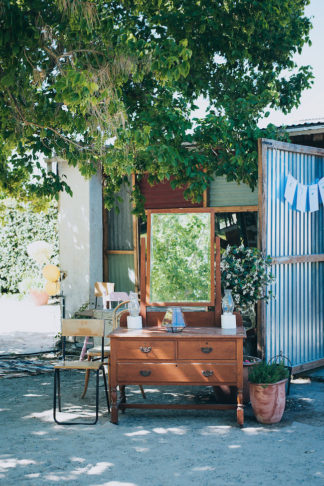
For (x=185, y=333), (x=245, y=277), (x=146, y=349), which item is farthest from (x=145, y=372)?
(x=245, y=277)

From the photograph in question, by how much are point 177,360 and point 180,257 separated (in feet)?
3.52

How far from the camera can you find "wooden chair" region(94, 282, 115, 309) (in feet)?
29.4

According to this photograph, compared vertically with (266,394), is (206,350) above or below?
above

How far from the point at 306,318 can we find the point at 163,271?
237 centimetres

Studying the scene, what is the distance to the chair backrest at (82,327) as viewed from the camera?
6.14m

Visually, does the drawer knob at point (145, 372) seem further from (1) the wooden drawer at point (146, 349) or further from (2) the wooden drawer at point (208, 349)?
(2) the wooden drawer at point (208, 349)

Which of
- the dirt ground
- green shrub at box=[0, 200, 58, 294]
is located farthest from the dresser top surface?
green shrub at box=[0, 200, 58, 294]

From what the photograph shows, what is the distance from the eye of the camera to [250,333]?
7336 mm

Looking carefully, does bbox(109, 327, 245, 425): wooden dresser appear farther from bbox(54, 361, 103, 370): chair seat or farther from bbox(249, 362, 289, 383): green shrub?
bbox(54, 361, 103, 370): chair seat

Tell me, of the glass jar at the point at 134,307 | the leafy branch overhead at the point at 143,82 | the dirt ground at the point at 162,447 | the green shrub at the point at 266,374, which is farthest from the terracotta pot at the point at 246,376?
the leafy branch overhead at the point at 143,82

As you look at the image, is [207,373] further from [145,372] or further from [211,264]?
[211,264]

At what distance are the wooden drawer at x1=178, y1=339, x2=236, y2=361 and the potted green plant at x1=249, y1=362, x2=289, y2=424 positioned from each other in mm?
331

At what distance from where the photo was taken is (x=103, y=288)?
935 cm

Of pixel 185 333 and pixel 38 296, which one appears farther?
pixel 38 296
